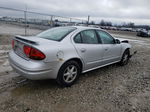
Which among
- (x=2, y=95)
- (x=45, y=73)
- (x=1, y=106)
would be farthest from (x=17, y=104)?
(x=45, y=73)

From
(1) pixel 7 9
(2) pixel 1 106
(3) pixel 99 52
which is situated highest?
(1) pixel 7 9

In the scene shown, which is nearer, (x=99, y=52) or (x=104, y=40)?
(x=99, y=52)

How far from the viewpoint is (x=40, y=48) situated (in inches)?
97.0

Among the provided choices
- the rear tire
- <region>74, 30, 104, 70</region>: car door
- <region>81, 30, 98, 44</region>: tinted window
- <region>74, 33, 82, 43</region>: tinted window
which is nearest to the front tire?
<region>74, 30, 104, 70</region>: car door

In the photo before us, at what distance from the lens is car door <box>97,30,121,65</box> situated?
12.8 feet

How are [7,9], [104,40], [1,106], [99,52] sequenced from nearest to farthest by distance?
[1,106] < [99,52] < [104,40] < [7,9]

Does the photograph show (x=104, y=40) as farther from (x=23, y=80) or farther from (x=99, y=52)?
(x=23, y=80)

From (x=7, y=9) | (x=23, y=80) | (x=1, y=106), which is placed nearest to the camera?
(x=1, y=106)

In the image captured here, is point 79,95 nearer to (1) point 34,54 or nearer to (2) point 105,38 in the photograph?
(1) point 34,54

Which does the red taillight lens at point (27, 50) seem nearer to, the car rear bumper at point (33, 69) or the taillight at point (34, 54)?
the taillight at point (34, 54)

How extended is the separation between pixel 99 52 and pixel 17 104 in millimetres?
2417

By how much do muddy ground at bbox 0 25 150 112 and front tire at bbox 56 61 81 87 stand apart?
0.54ft

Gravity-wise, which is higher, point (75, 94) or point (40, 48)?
point (40, 48)

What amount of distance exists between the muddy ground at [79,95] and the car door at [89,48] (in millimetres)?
534
